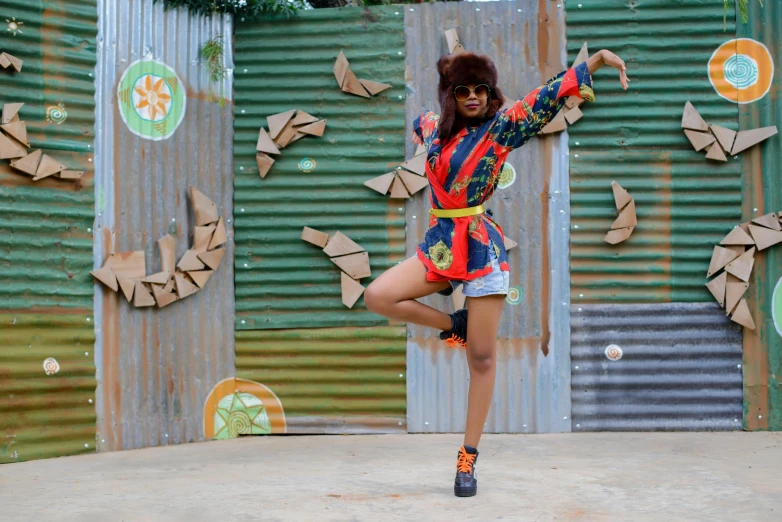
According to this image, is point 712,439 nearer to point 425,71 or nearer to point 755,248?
point 755,248

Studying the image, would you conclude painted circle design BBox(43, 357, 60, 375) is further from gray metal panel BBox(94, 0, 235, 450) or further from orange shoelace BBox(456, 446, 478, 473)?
orange shoelace BBox(456, 446, 478, 473)

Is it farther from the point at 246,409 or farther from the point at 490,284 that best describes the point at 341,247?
the point at 490,284

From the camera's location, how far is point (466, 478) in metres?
3.50

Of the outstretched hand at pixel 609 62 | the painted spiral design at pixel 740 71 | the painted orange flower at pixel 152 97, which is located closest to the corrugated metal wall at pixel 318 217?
the painted orange flower at pixel 152 97

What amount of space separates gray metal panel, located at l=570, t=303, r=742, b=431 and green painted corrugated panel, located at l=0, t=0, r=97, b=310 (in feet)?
9.02

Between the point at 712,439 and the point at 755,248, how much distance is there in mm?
1095

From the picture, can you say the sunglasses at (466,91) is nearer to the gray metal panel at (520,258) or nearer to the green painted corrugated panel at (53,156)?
the gray metal panel at (520,258)

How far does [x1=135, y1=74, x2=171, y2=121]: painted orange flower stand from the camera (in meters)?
4.84

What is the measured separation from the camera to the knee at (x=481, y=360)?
12.2 feet

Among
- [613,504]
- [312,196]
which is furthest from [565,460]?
[312,196]

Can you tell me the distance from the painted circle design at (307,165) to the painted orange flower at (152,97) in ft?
2.72

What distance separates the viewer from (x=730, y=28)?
5.07m

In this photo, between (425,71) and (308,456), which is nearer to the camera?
(308,456)

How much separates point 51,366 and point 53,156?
41.4 inches
